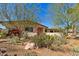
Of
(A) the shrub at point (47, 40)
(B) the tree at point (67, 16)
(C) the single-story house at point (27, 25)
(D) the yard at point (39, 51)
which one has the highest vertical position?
(B) the tree at point (67, 16)

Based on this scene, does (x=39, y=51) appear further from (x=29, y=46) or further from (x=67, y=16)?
(x=67, y=16)

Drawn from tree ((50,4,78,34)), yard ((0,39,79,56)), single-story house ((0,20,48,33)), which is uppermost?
tree ((50,4,78,34))

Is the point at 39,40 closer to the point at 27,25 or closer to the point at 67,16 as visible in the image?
the point at 27,25

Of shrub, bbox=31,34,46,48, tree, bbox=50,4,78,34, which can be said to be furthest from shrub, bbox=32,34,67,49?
tree, bbox=50,4,78,34

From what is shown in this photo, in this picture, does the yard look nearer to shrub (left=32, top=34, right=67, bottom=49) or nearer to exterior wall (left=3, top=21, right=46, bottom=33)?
shrub (left=32, top=34, right=67, bottom=49)

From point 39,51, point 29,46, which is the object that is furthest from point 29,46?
point 39,51

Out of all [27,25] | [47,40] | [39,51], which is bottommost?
[39,51]

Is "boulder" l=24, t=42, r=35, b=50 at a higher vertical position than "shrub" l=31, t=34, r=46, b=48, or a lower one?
lower

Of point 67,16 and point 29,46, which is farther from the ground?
point 67,16

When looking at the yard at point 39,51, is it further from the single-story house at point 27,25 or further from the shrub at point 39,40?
the single-story house at point 27,25

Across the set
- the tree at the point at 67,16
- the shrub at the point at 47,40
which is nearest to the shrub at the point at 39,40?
the shrub at the point at 47,40

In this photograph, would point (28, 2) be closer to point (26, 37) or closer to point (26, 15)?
point (26, 15)

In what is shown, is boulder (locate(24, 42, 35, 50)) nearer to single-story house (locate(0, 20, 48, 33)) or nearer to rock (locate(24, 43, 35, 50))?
rock (locate(24, 43, 35, 50))

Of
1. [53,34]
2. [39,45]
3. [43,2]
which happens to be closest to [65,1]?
[43,2]
